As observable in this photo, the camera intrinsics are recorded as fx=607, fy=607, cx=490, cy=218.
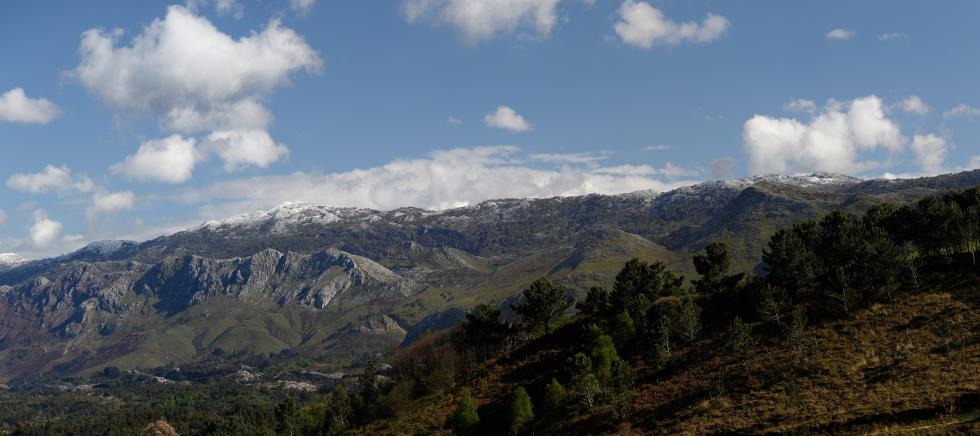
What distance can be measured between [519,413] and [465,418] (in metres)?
11.2

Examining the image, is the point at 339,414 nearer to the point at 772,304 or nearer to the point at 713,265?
the point at 713,265

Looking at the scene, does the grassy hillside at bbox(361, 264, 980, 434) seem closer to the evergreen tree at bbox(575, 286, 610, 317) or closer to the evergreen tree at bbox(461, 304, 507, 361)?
the evergreen tree at bbox(575, 286, 610, 317)

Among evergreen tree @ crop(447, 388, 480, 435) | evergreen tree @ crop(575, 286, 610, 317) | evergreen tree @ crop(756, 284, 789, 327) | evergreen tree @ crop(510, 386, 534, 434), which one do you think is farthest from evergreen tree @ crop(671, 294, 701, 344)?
evergreen tree @ crop(447, 388, 480, 435)

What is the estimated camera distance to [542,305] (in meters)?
146

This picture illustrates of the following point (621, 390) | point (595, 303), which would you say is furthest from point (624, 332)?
point (595, 303)

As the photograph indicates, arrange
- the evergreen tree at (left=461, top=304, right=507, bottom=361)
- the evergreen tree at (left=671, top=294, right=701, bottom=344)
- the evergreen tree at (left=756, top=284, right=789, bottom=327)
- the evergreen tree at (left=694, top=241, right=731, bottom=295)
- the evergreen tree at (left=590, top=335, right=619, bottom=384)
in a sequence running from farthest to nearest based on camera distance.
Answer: the evergreen tree at (left=461, top=304, right=507, bottom=361)
the evergreen tree at (left=694, top=241, right=731, bottom=295)
the evergreen tree at (left=671, top=294, right=701, bottom=344)
the evergreen tree at (left=756, top=284, right=789, bottom=327)
the evergreen tree at (left=590, top=335, right=619, bottom=384)

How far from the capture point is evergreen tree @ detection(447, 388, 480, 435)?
333 ft

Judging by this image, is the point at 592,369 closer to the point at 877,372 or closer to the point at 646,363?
the point at 646,363

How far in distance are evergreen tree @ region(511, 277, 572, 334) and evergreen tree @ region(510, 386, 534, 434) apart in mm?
49089

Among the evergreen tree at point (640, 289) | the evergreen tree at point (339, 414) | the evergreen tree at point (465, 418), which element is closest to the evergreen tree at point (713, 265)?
the evergreen tree at point (640, 289)

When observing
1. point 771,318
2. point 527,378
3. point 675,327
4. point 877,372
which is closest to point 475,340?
point 527,378

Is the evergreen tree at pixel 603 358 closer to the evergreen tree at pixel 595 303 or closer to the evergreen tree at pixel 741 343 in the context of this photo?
the evergreen tree at pixel 741 343

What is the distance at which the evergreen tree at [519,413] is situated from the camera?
315 ft

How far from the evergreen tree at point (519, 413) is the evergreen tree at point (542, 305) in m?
49.1
